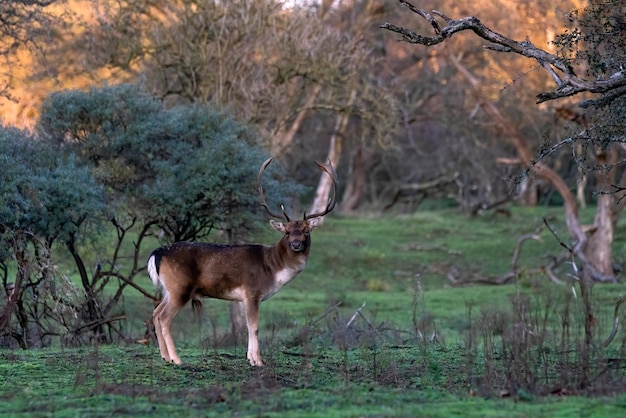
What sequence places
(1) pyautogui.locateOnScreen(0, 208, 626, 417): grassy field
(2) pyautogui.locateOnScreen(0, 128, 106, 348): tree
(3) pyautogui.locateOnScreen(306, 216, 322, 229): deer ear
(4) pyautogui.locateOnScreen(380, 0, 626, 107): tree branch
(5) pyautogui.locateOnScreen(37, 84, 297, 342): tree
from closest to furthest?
1. (1) pyautogui.locateOnScreen(0, 208, 626, 417): grassy field
2. (4) pyautogui.locateOnScreen(380, 0, 626, 107): tree branch
3. (3) pyautogui.locateOnScreen(306, 216, 322, 229): deer ear
4. (2) pyautogui.locateOnScreen(0, 128, 106, 348): tree
5. (5) pyautogui.locateOnScreen(37, 84, 297, 342): tree

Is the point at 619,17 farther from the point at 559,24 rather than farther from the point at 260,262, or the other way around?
the point at 559,24

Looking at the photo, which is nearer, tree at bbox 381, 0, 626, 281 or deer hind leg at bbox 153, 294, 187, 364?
tree at bbox 381, 0, 626, 281

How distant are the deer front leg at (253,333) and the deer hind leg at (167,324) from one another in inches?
33.9

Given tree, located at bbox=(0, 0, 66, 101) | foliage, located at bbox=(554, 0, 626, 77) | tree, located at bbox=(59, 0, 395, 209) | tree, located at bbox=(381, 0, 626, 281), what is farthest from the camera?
tree, located at bbox=(59, 0, 395, 209)

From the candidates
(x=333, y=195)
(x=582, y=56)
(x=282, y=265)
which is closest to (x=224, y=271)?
(x=282, y=265)

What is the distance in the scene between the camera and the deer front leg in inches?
511

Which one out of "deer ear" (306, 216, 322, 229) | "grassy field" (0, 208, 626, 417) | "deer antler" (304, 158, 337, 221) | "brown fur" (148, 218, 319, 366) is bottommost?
"grassy field" (0, 208, 626, 417)

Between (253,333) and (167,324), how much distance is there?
1.11 metres

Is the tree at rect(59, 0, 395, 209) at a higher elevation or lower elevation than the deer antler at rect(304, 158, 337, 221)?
higher

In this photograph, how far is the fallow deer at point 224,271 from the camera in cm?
1337

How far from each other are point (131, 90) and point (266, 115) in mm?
7016

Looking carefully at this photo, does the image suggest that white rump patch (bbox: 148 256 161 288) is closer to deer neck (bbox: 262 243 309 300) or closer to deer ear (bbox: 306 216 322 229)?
deer neck (bbox: 262 243 309 300)

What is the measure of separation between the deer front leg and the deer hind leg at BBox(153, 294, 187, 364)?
33.9 inches

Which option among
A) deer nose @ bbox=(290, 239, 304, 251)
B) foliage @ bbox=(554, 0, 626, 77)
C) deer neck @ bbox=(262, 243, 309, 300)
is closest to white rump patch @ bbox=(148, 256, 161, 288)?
deer neck @ bbox=(262, 243, 309, 300)
